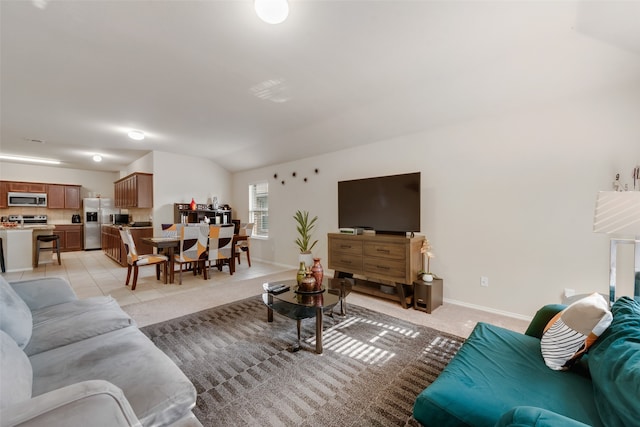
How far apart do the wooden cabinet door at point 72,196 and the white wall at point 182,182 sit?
4.59 metres

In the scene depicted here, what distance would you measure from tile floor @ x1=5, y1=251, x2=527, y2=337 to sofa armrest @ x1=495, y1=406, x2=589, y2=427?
2.04m

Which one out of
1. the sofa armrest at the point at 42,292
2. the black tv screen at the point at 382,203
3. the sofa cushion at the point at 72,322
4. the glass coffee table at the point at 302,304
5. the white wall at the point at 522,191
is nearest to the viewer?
the sofa cushion at the point at 72,322

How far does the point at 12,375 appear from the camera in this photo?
36.5 inches

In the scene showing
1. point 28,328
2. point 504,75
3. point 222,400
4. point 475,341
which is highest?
point 504,75

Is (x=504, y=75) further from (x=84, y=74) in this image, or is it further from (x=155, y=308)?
(x=155, y=308)

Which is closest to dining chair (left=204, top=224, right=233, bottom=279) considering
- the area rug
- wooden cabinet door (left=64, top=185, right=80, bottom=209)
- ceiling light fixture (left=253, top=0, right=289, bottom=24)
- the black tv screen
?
the area rug

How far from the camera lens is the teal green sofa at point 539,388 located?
2.77 ft

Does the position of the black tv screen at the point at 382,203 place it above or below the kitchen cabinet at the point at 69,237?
above

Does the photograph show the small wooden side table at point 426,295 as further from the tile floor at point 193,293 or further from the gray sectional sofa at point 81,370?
the gray sectional sofa at point 81,370

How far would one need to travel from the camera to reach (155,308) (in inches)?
129

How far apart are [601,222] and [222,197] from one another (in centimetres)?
737

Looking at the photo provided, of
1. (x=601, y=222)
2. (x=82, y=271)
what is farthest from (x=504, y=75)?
(x=82, y=271)

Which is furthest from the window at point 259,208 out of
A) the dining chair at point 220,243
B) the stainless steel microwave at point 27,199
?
the stainless steel microwave at point 27,199

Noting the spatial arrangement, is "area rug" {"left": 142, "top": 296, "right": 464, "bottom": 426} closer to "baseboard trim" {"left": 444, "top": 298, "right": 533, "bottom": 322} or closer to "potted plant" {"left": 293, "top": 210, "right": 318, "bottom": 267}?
"baseboard trim" {"left": 444, "top": 298, "right": 533, "bottom": 322}
